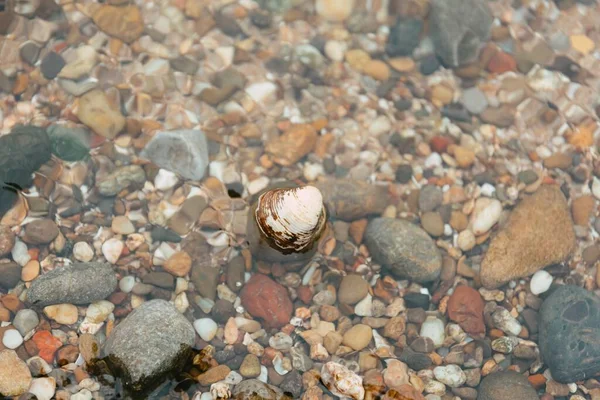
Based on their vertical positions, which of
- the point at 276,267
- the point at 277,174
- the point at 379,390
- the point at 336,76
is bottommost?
the point at 379,390

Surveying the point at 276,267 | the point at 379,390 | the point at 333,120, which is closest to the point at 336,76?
the point at 333,120

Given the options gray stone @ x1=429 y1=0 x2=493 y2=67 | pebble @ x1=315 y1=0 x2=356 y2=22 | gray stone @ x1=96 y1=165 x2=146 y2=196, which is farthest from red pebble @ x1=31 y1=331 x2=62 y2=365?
gray stone @ x1=429 y1=0 x2=493 y2=67

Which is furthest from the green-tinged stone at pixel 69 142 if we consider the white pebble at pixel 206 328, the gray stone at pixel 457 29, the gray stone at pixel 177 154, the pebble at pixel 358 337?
the gray stone at pixel 457 29

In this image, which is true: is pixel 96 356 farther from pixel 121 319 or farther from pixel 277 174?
pixel 277 174

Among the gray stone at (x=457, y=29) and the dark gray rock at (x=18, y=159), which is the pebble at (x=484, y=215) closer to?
the gray stone at (x=457, y=29)

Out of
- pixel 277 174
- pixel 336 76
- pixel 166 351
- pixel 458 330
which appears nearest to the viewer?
pixel 166 351

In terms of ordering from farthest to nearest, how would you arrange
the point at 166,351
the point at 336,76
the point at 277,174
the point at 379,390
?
1. the point at 336,76
2. the point at 277,174
3. the point at 379,390
4. the point at 166,351
